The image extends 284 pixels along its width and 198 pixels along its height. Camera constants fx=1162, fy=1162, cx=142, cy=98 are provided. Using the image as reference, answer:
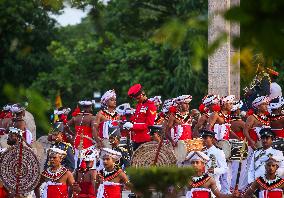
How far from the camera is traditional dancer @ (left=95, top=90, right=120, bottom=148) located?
66.7ft

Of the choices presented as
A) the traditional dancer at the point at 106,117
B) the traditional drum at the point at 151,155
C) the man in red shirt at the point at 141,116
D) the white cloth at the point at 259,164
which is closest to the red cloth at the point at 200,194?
the white cloth at the point at 259,164

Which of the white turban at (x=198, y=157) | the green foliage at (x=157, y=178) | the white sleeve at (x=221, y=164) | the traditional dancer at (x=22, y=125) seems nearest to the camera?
the green foliage at (x=157, y=178)

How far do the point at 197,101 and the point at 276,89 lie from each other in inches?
659

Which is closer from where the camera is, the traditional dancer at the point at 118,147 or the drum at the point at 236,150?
the drum at the point at 236,150

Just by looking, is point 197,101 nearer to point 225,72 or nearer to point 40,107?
point 225,72

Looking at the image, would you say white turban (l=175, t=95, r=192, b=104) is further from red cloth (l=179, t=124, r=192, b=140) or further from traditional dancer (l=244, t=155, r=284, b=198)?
traditional dancer (l=244, t=155, r=284, b=198)

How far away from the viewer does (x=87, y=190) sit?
1764 centimetres

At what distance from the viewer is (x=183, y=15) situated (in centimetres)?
3834

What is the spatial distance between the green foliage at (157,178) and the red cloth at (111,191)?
28.7ft

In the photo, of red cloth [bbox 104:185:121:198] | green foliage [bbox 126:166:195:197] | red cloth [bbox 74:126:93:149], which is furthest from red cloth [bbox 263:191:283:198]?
green foliage [bbox 126:166:195:197]

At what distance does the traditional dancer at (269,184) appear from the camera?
Answer: 15.3 m

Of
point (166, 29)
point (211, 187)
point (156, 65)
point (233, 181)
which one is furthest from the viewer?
point (156, 65)

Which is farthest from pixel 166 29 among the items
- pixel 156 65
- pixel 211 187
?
pixel 156 65

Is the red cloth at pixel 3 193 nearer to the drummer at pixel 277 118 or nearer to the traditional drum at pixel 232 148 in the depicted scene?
the traditional drum at pixel 232 148
